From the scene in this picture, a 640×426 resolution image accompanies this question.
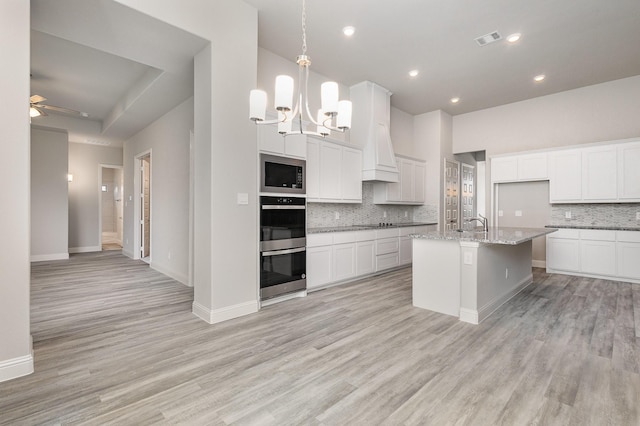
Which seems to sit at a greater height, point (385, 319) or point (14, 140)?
point (14, 140)

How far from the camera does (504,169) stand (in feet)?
21.4

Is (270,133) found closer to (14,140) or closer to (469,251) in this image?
(14,140)

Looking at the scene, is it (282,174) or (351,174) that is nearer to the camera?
(282,174)

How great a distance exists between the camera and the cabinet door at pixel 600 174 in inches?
208

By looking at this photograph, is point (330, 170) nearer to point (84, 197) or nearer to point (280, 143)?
point (280, 143)

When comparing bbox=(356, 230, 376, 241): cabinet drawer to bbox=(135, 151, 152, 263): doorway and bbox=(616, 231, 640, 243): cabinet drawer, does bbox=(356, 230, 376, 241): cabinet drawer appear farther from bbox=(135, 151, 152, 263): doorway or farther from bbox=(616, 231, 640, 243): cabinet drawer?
bbox=(135, 151, 152, 263): doorway

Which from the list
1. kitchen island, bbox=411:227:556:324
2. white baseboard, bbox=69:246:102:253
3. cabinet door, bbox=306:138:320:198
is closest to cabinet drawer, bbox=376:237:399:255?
cabinet door, bbox=306:138:320:198

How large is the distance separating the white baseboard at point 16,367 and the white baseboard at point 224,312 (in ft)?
4.51

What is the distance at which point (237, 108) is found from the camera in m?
3.44

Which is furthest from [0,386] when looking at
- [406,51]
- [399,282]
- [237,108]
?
[406,51]

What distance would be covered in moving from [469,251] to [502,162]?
4.18 metres

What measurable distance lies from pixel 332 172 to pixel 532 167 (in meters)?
4.13

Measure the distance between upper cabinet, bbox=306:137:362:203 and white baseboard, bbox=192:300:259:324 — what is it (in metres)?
1.83

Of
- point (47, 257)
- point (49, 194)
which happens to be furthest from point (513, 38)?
point (47, 257)
